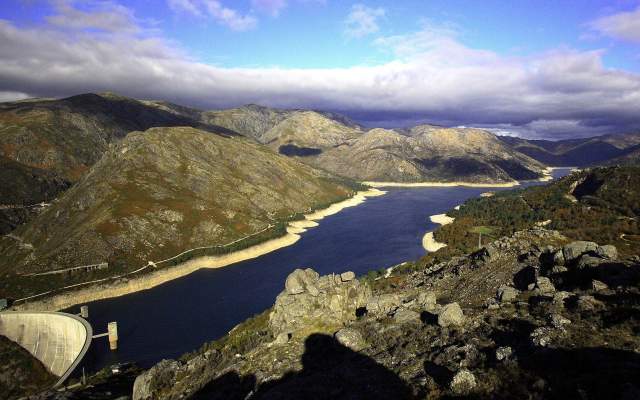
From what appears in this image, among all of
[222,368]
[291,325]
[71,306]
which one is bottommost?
[71,306]

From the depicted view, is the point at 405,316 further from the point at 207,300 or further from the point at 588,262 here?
the point at 207,300

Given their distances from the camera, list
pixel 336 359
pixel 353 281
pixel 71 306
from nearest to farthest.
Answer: pixel 336 359 < pixel 353 281 < pixel 71 306

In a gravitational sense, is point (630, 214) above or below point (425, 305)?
below

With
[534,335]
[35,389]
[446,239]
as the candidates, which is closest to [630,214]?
[446,239]

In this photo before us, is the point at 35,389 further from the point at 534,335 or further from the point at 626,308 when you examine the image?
the point at 626,308

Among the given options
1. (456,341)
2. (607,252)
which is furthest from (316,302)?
(607,252)
